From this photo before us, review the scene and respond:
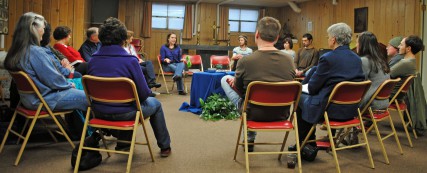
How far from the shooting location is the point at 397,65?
12.8 feet

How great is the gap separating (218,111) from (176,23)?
7079 mm

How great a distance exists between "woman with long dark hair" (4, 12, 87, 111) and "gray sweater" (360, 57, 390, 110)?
237cm

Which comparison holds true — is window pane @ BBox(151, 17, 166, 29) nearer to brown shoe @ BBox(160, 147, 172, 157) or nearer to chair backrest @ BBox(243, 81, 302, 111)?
brown shoe @ BBox(160, 147, 172, 157)

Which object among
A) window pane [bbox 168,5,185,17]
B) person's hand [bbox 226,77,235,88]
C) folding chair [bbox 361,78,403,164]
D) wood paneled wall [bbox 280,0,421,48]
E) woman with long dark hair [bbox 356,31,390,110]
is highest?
window pane [bbox 168,5,185,17]

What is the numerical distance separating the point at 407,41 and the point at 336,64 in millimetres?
1656

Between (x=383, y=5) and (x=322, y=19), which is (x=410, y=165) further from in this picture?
(x=322, y=19)

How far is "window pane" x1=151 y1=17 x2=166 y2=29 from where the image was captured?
11273mm

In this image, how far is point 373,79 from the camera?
338 cm

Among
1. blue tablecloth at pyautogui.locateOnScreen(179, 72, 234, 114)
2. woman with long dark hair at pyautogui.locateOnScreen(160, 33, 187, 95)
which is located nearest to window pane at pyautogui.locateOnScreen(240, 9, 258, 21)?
woman with long dark hair at pyautogui.locateOnScreen(160, 33, 187, 95)

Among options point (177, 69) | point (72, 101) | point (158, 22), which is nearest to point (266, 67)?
point (72, 101)

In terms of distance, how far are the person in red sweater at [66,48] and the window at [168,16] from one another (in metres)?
7.03

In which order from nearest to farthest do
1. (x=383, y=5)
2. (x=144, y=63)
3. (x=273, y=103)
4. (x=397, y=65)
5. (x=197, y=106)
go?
(x=273, y=103) < (x=397, y=65) < (x=197, y=106) < (x=144, y=63) < (x=383, y=5)

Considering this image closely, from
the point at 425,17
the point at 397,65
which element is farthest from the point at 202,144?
the point at 425,17

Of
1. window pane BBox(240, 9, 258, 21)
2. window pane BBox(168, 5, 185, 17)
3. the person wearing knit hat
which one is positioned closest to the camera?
the person wearing knit hat
